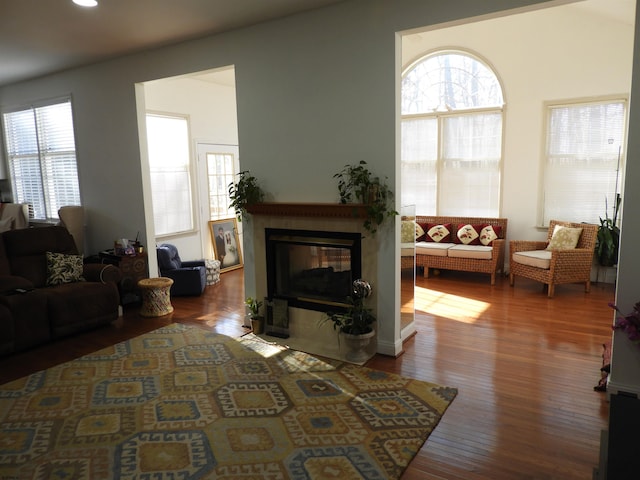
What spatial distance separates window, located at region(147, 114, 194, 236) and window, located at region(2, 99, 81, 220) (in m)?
0.98

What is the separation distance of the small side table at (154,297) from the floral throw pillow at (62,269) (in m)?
0.63

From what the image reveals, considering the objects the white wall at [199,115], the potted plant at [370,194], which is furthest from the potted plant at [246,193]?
the white wall at [199,115]

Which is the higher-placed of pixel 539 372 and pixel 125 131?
pixel 125 131

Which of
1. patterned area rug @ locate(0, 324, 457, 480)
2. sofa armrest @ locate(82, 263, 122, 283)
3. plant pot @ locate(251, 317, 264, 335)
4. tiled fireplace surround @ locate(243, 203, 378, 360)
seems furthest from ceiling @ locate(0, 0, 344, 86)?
patterned area rug @ locate(0, 324, 457, 480)

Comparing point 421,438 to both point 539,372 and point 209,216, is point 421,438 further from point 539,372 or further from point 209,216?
point 209,216

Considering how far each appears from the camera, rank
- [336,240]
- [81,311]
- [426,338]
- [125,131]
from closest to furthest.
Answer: [336,240] → [426,338] → [81,311] → [125,131]

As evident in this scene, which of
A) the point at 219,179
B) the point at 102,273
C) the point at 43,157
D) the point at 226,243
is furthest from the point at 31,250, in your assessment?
the point at 219,179

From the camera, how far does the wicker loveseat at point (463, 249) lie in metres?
6.10

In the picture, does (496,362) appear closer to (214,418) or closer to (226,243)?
(214,418)

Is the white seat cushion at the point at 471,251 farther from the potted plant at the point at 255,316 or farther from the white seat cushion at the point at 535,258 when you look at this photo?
the potted plant at the point at 255,316

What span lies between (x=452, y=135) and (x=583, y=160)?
1.78 metres

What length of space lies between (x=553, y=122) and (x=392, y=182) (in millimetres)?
3842

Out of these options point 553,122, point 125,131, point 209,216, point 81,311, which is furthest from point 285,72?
point 553,122

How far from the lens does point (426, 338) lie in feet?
13.6
